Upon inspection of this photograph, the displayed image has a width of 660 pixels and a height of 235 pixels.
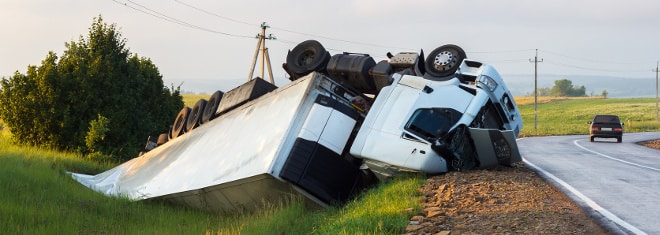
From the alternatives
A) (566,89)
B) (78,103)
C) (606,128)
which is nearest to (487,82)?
(78,103)

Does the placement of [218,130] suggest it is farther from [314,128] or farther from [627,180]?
[627,180]

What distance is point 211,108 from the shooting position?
15094 mm

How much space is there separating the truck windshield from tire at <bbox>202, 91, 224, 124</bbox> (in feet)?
17.8

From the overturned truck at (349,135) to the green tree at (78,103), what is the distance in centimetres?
1003

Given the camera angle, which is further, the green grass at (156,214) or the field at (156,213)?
the green grass at (156,214)

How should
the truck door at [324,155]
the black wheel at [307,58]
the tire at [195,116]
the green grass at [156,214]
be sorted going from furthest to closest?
the tire at [195,116] < the black wheel at [307,58] < the truck door at [324,155] < the green grass at [156,214]

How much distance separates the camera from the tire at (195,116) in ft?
50.3

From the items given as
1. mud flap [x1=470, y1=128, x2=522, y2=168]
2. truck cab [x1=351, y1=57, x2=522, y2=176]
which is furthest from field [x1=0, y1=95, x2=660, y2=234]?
mud flap [x1=470, y1=128, x2=522, y2=168]

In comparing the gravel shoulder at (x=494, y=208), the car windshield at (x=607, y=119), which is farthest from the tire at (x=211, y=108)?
the car windshield at (x=607, y=119)

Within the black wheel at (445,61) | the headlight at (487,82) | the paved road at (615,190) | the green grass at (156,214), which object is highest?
the black wheel at (445,61)

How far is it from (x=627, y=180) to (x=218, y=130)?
762 centimetres

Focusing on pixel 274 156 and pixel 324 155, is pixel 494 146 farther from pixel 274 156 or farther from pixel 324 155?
pixel 274 156

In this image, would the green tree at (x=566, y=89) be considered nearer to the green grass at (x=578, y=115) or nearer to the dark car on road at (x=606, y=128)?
the green grass at (x=578, y=115)

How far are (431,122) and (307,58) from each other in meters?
4.29
